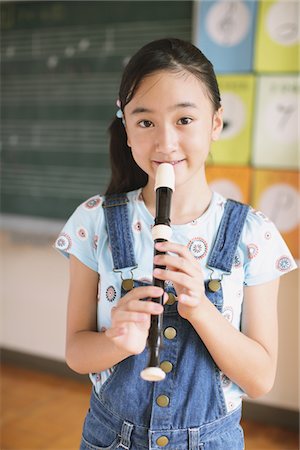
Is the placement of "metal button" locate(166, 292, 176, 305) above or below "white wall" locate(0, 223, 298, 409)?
above

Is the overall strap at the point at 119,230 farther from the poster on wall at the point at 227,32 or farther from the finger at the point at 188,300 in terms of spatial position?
the poster on wall at the point at 227,32

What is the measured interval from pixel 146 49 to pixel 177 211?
250mm

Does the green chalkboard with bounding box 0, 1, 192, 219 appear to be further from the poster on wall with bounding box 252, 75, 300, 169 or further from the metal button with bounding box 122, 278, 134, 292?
the metal button with bounding box 122, 278, 134, 292

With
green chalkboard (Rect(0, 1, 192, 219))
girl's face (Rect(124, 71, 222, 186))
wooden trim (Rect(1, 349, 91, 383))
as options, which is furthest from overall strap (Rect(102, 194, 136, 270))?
wooden trim (Rect(1, 349, 91, 383))

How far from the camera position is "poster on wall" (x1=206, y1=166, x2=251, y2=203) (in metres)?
1.96

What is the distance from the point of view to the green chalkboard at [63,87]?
217cm

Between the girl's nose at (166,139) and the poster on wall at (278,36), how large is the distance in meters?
1.24

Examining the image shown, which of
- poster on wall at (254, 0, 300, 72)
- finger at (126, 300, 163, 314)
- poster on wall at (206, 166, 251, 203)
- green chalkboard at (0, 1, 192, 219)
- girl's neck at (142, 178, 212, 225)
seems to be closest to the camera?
finger at (126, 300, 163, 314)

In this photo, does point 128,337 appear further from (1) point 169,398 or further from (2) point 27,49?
(2) point 27,49

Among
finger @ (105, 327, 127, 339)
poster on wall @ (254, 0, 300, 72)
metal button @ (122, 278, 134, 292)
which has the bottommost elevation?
finger @ (105, 327, 127, 339)

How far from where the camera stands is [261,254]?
2.70ft

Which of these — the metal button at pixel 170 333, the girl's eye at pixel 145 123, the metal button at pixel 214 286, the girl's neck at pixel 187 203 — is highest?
the girl's eye at pixel 145 123

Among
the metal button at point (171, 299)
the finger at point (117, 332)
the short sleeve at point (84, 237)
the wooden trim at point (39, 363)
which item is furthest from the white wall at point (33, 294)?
the finger at point (117, 332)

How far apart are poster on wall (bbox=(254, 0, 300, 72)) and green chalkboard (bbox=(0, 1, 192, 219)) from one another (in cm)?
30
